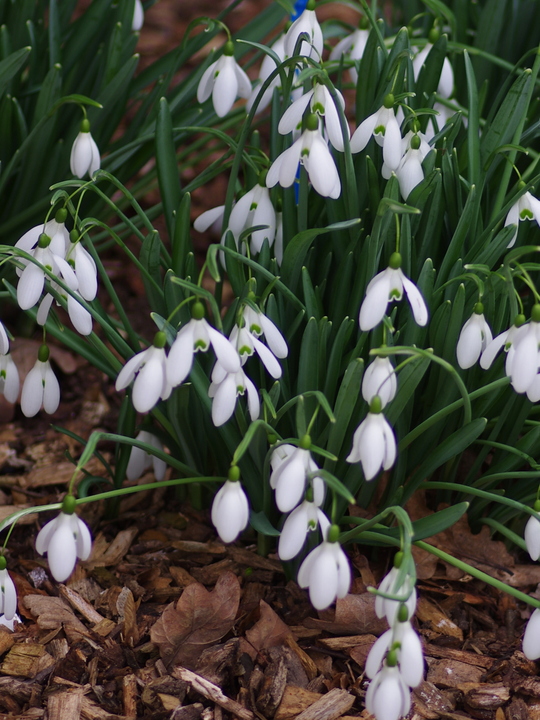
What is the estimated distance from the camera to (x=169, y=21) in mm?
3994

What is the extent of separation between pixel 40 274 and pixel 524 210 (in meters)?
0.93

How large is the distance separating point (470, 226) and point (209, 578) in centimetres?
98

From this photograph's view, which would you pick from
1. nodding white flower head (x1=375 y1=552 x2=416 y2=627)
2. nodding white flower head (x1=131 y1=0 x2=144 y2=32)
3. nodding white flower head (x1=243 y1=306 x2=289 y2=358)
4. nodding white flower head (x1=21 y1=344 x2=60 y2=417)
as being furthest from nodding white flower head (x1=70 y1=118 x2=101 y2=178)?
nodding white flower head (x1=375 y1=552 x2=416 y2=627)

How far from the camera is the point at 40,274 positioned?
4.45ft

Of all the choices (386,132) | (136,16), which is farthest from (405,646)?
(136,16)

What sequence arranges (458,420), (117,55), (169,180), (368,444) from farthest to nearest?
(117,55), (169,180), (458,420), (368,444)

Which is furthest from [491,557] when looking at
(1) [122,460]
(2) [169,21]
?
(2) [169,21]

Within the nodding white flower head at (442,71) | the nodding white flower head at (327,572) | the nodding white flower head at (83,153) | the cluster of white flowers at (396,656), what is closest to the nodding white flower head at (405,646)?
the cluster of white flowers at (396,656)

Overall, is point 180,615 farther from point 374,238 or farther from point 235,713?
point 374,238

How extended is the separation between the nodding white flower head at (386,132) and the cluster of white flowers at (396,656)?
78cm

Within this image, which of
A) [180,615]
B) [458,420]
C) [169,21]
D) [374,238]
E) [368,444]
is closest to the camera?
[368,444]

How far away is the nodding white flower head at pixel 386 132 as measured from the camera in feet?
4.82

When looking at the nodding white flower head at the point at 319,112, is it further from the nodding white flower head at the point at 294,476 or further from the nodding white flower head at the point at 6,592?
the nodding white flower head at the point at 6,592

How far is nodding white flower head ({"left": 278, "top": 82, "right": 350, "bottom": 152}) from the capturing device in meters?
1.44
